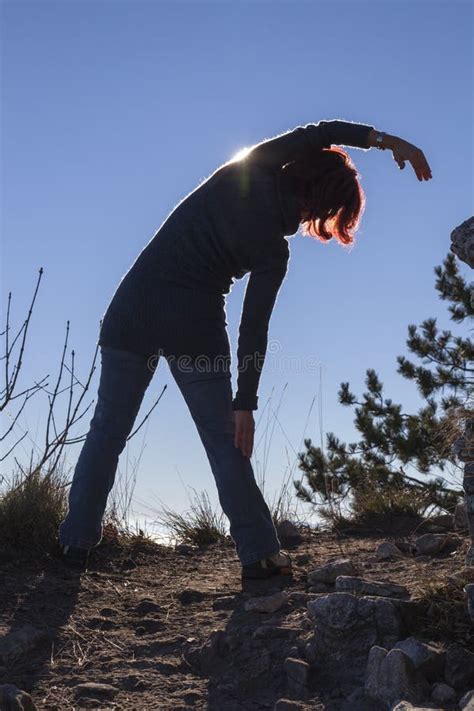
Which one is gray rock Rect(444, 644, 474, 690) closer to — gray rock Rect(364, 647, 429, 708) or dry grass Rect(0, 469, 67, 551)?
gray rock Rect(364, 647, 429, 708)

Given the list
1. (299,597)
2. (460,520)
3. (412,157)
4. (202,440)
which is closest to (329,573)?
(299,597)

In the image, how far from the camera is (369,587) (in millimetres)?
2900

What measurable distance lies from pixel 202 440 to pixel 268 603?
32.2 inches

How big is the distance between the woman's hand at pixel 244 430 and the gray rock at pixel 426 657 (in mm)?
1226

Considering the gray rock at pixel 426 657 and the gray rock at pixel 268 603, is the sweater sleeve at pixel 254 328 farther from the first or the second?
the gray rock at pixel 426 657

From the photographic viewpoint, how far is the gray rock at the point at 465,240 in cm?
293

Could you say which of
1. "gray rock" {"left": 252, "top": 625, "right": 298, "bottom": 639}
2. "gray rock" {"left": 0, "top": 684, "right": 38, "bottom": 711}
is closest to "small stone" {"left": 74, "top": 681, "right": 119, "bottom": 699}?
"gray rock" {"left": 0, "top": 684, "right": 38, "bottom": 711}

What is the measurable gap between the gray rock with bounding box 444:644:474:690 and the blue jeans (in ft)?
3.97

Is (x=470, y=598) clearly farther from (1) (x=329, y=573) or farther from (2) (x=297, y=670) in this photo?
(1) (x=329, y=573)

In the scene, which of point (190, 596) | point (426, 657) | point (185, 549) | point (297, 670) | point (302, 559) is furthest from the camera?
point (185, 549)

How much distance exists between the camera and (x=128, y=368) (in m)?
3.72

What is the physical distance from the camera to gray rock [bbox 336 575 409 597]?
287cm

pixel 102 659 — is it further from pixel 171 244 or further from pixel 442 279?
pixel 442 279

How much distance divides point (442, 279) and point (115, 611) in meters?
6.50
